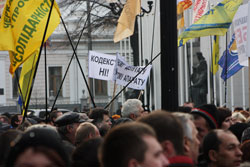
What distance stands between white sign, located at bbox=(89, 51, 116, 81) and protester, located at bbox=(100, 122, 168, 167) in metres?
10.7

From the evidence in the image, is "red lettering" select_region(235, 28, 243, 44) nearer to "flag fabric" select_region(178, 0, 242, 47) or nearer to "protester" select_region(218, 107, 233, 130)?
"flag fabric" select_region(178, 0, 242, 47)

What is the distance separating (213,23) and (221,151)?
6923 millimetres

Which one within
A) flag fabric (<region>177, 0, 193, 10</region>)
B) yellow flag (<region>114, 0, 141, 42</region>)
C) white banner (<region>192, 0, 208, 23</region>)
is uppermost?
flag fabric (<region>177, 0, 193, 10</region>)

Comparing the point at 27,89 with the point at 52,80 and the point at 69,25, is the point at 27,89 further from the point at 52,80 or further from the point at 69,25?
the point at 52,80

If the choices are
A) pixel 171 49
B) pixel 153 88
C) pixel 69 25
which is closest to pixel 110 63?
pixel 171 49

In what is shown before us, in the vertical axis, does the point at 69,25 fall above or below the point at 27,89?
Result: above

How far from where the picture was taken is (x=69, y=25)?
165ft

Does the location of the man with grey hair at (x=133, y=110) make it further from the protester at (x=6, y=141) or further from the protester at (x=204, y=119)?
the protester at (x=6, y=141)

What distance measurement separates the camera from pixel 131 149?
2891 millimetres

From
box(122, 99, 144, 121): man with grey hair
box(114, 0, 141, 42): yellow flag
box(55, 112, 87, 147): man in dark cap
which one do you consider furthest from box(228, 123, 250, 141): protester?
box(114, 0, 141, 42): yellow flag

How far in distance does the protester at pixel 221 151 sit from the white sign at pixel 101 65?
9165mm

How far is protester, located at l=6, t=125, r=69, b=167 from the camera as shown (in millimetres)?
2842

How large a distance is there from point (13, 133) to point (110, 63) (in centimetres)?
900

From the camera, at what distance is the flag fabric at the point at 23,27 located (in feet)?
28.2
